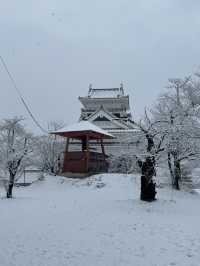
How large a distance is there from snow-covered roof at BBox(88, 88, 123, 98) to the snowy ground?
81.5ft

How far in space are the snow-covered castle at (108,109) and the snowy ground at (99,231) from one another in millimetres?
17829

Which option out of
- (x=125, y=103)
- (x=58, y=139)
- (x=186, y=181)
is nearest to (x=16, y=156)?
(x=186, y=181)

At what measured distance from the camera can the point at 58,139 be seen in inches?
1283

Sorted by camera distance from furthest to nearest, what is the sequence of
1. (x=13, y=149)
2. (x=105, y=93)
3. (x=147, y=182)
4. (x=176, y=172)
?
(x=105, y=93) → (x=13, y=149) → (x=176, y=172) → (x=147, y=182)

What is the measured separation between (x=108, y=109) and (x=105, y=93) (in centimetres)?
268

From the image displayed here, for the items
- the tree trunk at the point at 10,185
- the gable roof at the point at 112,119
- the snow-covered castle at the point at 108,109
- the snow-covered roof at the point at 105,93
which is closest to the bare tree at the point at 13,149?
the tree trunk at the point at 10,185

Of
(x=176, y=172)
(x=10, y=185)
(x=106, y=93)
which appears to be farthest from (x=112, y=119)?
(x=10, y=185)

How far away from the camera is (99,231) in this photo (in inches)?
404

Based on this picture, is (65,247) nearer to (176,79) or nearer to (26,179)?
(176,79)

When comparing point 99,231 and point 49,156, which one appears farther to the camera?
point 49,156

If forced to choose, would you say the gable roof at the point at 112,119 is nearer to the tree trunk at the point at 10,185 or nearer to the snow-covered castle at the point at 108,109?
the snow-covered castle at the point at 108,109

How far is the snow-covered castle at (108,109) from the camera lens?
36656 mm

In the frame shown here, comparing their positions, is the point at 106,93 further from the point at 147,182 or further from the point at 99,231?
the point at 99,231

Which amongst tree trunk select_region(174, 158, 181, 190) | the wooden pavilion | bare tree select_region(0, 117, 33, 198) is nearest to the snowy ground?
tree trunk select_region(174, 158, 181, 190)
